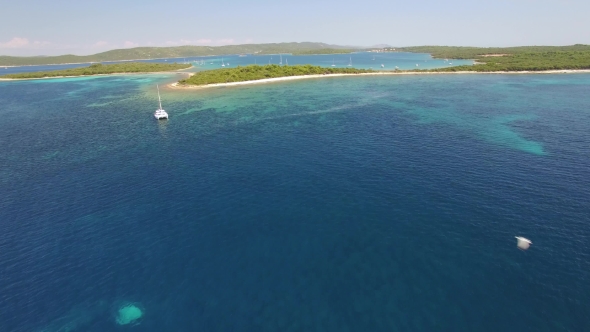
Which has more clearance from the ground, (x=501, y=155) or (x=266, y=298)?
(x=501, y=155)

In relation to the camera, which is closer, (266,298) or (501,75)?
(266,298)

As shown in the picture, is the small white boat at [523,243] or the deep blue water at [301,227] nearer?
the deep blue water at [301,227]

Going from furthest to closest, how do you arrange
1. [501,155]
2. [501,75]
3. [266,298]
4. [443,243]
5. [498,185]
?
1. [501,75]
2. [501,155]
3. [498,185]
4. [443,243]
5. [266,298]

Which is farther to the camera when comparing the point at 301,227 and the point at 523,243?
the point at 301,227

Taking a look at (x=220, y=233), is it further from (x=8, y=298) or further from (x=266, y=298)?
(x=8, y=298)

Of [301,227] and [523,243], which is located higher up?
[523,243]

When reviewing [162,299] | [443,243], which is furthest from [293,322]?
[443,243]

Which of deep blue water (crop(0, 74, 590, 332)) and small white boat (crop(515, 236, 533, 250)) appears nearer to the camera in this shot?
deep blue water (crop(0, 74, 590, 332))

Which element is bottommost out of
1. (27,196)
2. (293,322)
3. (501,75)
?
(293,322)
